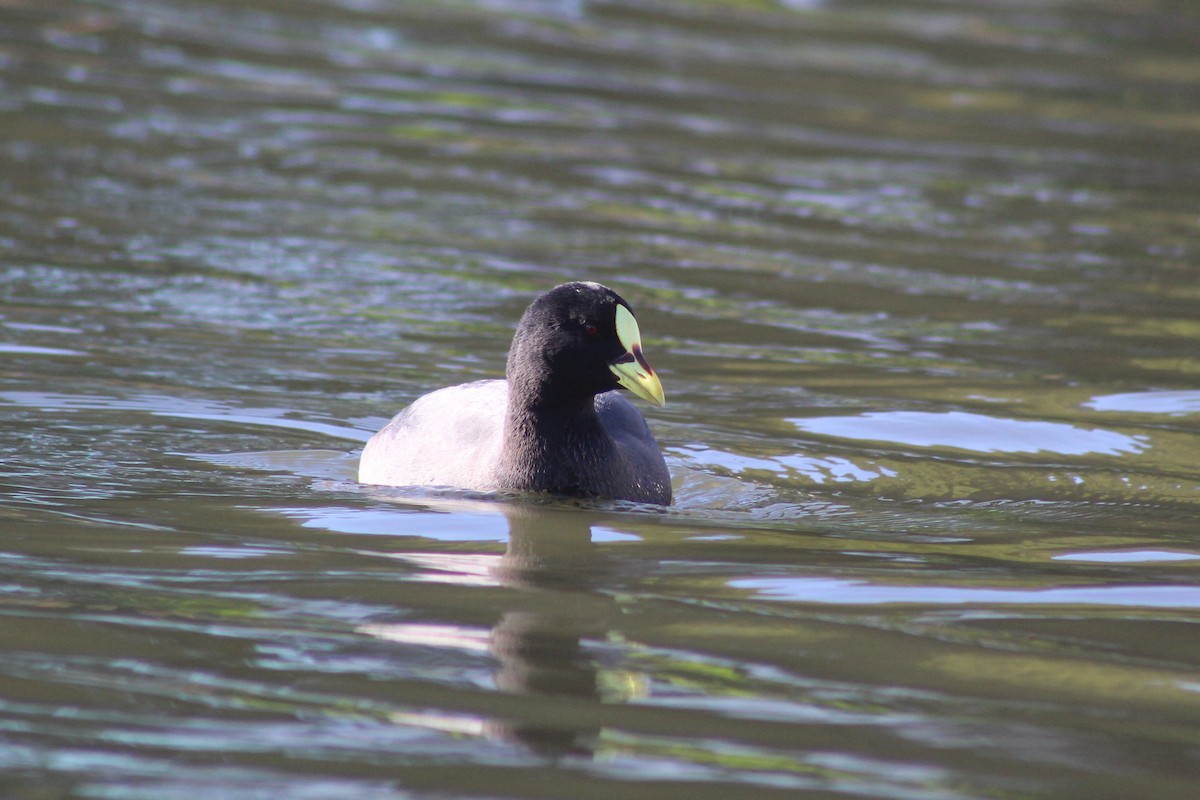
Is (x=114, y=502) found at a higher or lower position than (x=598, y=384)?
lower

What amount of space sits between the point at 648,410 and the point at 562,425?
2.06 metres

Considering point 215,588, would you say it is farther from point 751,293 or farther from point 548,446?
point 751,293

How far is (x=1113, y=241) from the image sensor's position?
41.0ft

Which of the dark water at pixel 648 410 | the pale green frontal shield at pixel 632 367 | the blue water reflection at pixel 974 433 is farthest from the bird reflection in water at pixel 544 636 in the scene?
the blue water reflection at pixel 974 433

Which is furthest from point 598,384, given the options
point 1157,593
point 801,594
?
point 1157,593

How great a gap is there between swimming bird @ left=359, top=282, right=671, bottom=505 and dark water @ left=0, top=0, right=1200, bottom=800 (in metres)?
0.23

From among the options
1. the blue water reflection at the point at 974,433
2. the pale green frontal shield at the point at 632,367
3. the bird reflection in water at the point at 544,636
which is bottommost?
the blue water reflection at the point at 974,433

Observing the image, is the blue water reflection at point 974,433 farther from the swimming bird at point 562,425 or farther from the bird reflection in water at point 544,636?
the bird reflection in water at point 544,636

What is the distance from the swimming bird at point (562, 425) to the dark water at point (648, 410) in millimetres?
232

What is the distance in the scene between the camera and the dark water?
4082mm

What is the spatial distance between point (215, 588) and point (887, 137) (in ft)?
37.4

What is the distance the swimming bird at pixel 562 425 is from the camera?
6609 mm

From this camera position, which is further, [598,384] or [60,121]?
[60,121]

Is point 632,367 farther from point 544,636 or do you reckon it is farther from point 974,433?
point 974,433
